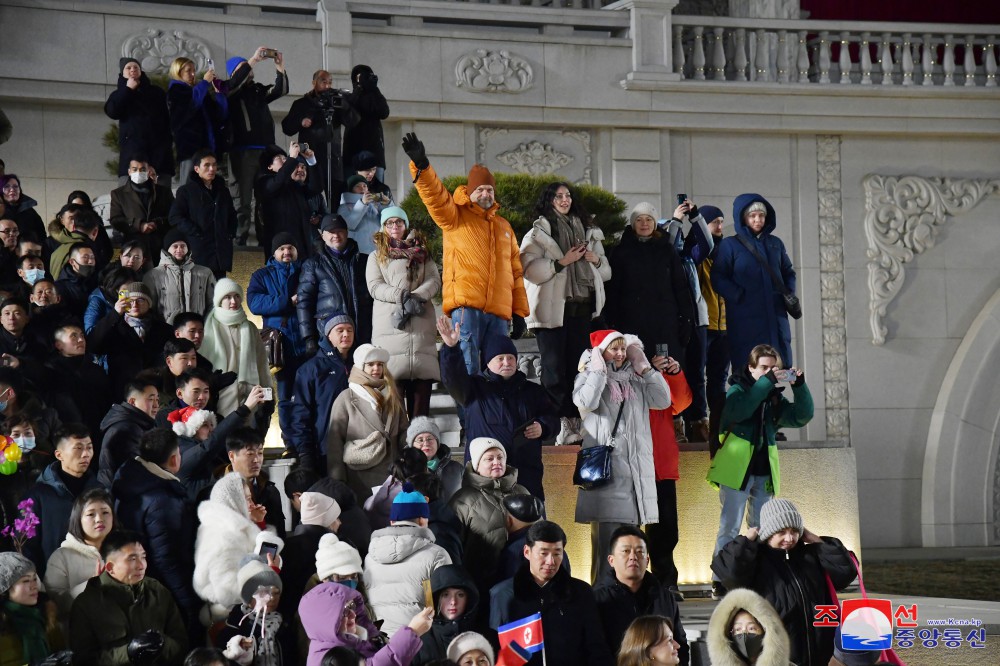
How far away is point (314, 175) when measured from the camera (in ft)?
40.4

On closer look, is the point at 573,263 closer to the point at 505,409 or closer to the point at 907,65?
the point at 505,409

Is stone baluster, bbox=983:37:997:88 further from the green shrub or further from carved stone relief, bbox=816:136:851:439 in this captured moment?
the green shrub

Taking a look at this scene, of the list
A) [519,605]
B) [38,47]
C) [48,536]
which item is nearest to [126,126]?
[38,47]

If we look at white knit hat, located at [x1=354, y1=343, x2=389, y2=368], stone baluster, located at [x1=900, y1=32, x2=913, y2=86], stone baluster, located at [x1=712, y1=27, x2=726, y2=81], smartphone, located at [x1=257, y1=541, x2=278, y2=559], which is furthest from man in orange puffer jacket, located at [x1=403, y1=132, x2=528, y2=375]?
stone baluster, located at [x1=900, y1=32, x2=913, y2=86]

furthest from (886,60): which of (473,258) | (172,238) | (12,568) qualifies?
(12,568)

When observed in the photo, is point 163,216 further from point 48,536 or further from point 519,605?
point 519,605

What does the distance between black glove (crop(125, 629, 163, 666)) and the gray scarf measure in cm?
448

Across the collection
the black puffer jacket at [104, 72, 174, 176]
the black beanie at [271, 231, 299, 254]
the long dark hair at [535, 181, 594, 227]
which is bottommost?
the black beanie at [271, 231, 299, 254]

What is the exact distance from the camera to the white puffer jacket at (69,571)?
7.26 m

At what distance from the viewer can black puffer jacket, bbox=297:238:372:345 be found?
10.4 m

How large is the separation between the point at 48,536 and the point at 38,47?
29.3ft

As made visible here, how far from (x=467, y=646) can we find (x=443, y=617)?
51 centimetres

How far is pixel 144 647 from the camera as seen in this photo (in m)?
6.93

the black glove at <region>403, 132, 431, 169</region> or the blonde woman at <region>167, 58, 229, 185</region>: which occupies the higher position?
the blonde woman at <region>167, 58, 229, 185</region>
